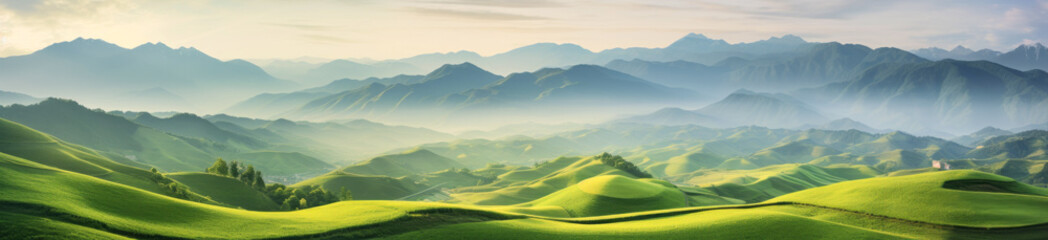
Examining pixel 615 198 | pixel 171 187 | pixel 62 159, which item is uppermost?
pixel 62 159

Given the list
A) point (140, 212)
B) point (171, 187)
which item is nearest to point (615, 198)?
point (140, 212)

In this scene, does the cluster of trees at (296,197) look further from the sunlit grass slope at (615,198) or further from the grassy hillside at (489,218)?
the grassy hillside at (489,218)

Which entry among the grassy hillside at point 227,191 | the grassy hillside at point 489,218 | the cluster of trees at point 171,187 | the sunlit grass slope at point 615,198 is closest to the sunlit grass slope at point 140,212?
the grassy hillside at point 489,218

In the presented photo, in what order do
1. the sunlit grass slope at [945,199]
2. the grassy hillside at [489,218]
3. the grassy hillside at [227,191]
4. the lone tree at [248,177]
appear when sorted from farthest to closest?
the lone tree at [248,177], the grassy hillside at [227,191], the sunlit grass slope at [945,199], the grassy hillside at [489,218]

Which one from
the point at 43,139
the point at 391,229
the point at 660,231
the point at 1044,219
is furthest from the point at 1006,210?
the point at 43,139

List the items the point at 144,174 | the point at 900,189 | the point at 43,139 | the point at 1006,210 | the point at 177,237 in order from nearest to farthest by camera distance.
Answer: the point at 177,237
the point at 1006,210
the point at 900,189
the point at 144,174
the point at 43,139

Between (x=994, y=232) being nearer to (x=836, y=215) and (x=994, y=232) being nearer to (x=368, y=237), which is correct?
(x=836, y=215)

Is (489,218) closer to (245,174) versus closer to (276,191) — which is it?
(276,191)
